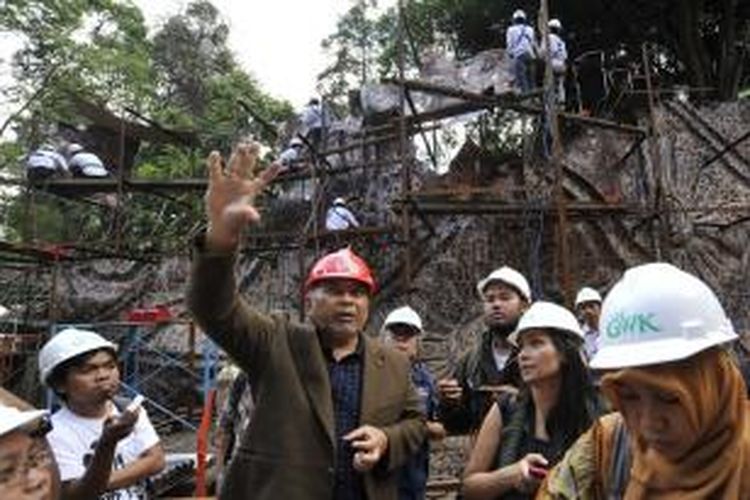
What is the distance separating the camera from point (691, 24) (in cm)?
2067

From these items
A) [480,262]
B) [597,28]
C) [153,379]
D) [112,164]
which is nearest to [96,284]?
[112,164]

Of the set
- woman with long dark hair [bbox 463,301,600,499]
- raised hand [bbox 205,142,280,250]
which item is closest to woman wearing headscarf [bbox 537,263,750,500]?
woman with long dark hair [bbox 463,301,600,499]

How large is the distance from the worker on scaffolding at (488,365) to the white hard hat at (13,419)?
241 cm

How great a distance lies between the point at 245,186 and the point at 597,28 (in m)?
20.6

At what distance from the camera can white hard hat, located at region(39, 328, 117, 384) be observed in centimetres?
361

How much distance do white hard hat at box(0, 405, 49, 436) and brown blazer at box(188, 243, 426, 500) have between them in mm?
830

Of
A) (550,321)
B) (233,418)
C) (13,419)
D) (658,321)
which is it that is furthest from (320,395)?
(658,321)

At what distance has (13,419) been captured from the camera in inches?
81.4

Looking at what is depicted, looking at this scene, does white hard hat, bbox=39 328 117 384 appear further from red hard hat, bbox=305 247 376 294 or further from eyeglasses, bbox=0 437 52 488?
eyeglasses, bbox=0 437 52 488

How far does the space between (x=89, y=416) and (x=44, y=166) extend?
11212mm

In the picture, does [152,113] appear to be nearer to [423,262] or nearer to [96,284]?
[96,284]

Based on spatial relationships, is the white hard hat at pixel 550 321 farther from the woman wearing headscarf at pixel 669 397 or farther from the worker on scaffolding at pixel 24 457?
the worker on scaffolding at pixel 24 457

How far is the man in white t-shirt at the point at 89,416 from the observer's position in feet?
11.3

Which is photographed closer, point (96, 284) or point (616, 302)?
point (616, 302)
